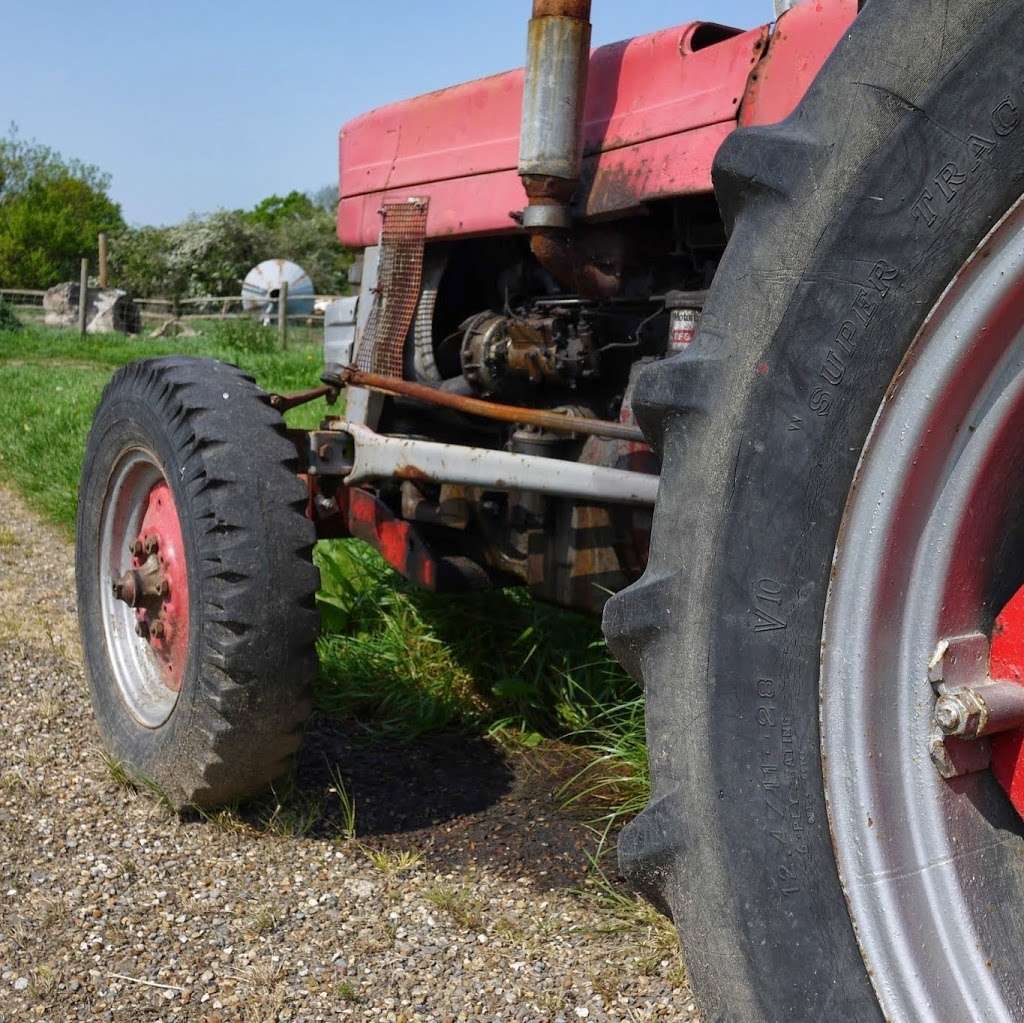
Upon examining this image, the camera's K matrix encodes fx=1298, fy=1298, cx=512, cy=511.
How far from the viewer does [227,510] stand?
260 centimetres

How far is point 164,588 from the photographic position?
2.95 m

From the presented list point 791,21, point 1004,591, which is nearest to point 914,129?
point 1004,591

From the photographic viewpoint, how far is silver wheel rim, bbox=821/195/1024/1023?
1.18m

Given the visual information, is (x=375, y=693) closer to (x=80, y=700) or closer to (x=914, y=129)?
(x=80, y=700)

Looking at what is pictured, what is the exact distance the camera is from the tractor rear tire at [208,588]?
2580 mm

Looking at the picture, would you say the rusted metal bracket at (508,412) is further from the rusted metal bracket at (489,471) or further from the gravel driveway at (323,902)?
the gravel driveway at (323,902)

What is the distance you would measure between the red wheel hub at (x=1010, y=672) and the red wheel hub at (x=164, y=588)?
1965 mm

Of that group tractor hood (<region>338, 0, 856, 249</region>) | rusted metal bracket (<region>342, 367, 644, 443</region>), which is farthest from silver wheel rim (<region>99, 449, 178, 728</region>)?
tractor hood (<region>338, 0, 856, 249</region>)

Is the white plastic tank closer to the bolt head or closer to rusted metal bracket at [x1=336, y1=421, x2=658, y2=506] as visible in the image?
rusted metal bracket at [x1=336, y1=421, x2=658, y2=506]

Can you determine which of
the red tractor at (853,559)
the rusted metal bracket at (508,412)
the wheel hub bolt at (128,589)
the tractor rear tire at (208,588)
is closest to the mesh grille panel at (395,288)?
the rusted metal bracket at (508,412)

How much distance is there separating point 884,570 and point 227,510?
65.3 inches

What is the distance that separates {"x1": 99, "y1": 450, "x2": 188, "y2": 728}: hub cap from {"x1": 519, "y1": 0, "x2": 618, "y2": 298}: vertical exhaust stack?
1069mm

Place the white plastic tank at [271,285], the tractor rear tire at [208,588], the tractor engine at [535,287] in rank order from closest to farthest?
the tractor engine at [535,287] < the tractor rear tire at [208,588] < the white plastic tank at [271,285]

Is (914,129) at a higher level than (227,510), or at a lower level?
higher
